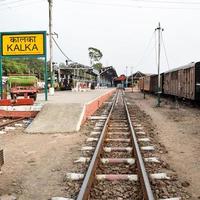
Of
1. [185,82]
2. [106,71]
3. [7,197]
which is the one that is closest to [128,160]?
[7,197]

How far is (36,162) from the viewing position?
28.1 ft

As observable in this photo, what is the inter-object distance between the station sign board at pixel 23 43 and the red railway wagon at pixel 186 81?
30.1 ft

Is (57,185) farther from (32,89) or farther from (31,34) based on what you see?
(32,89)

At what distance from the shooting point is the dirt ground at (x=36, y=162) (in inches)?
252

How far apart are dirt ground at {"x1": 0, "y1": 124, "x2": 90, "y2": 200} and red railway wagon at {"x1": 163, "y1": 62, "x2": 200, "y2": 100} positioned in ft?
43.7

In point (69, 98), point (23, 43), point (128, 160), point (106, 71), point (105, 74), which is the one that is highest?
point (106, 71)

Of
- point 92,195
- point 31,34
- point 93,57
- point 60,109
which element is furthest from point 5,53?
point 93,57

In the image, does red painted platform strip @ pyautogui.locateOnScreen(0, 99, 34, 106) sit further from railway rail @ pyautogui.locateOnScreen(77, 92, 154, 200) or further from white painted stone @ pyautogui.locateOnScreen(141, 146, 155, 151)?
white painted stone @ pyautogui.locateOnScreen(141, 146, 155, 151)

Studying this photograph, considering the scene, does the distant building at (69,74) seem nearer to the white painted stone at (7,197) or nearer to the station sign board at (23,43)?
the station sign board at (23,43)

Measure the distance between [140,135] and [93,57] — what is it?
120959 mm

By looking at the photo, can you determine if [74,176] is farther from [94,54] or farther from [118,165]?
[94,54]

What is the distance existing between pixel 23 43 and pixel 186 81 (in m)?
11.8

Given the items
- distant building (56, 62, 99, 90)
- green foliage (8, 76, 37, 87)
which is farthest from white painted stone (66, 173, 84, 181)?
distant building (56, 62, 99, 90)

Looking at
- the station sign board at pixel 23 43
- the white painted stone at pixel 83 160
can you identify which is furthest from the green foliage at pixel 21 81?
the white painted stone at pixel 83 160
